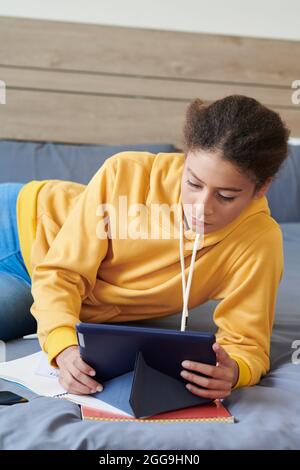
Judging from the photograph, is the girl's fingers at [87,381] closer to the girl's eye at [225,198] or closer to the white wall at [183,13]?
the girl's eye at [225,198]

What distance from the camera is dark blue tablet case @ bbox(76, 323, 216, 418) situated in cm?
96

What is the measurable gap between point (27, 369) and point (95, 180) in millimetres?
373

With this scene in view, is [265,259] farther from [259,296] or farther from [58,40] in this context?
[58,40]

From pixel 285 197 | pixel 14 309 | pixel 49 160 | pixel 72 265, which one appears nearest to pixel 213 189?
pixel 72 265

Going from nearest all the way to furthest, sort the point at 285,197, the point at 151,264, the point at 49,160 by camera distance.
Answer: the point at 151,264, the point at 49,160, the point at 285,197

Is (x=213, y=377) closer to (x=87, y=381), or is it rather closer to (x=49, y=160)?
(x=87, y=381)

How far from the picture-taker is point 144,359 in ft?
3.33

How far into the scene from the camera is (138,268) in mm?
1270

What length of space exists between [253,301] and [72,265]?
1.09ft

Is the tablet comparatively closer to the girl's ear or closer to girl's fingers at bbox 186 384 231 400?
girl's fingers at bbox 186 384 231 400

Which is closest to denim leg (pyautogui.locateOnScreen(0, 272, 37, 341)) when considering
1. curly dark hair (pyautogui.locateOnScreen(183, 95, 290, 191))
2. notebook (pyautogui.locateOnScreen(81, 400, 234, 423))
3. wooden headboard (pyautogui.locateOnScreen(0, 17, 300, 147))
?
notebook (pyautogui.locateOnScreen(81, 400, 234, 423))

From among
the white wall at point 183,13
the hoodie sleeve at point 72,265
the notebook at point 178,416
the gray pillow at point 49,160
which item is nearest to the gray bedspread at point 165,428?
the notebook at point 178,416

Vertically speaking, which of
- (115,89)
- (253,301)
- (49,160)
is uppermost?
(115,89)

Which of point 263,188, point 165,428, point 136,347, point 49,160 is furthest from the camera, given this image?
point 49,160
